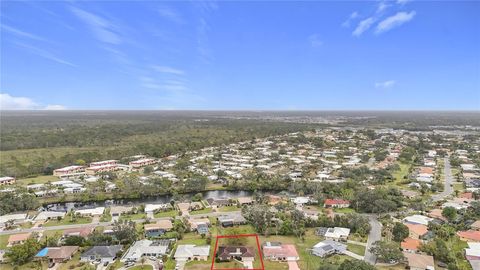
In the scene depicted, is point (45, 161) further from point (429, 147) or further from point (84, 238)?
point (429, 147)

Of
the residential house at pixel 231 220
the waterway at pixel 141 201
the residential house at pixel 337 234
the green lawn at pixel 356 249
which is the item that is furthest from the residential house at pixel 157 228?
the green lawn at pixel 356 249

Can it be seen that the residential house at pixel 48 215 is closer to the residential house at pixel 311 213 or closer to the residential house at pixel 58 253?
the residential house at pixel 58 253

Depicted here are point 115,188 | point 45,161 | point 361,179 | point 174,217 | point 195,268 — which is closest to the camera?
point 195,268

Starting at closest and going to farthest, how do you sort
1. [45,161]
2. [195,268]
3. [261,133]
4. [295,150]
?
[195,268]
[45,161]
[295,150]
[261,133]

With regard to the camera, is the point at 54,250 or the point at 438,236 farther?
the point at 438,236

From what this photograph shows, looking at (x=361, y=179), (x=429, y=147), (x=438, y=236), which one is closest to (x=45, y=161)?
(x=361, y=179)
